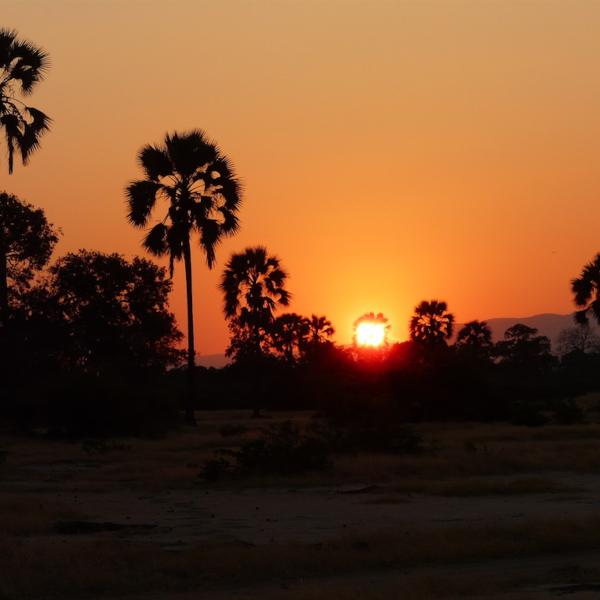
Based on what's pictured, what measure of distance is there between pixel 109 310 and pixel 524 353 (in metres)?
71.1

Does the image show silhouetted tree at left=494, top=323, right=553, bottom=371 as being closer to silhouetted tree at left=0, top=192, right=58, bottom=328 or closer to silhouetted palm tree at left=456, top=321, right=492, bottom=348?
silhouetted palm tree at left=456, top=321, right=492, bottom=348

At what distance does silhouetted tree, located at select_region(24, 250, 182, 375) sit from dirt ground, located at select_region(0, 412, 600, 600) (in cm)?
2292

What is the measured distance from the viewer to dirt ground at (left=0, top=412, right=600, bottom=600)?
1259cm

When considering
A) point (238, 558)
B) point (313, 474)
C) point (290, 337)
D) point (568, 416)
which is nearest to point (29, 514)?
point (238, 558)

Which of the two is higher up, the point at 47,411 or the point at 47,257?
the point at 47,257

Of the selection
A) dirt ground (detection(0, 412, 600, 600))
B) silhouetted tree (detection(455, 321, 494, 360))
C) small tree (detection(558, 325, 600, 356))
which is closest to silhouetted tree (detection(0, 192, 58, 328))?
dirt ground (detection(0, 412, 600, 600))

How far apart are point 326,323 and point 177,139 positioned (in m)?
54.3

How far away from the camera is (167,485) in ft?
76.8

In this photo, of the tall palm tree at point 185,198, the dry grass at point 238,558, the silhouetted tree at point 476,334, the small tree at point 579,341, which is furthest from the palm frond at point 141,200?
the small tree at point 579,341

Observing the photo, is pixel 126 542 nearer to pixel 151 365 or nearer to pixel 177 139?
pixel 177 139

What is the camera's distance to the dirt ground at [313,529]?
41.3 ft

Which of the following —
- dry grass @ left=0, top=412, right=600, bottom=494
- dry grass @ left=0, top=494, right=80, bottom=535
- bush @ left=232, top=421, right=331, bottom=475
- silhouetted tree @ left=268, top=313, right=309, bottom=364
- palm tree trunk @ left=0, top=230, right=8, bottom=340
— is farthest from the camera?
silhouetted tree @ left=268, top=313, right=309, bottom=364

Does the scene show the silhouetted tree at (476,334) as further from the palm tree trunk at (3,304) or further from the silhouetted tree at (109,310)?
the palm tree trunk at (3,304)

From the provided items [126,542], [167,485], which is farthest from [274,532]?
[167,485]
